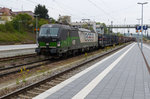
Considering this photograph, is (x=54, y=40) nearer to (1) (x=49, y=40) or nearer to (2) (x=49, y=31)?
(1) (x=49, y=40)

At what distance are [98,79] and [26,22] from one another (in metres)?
64.0

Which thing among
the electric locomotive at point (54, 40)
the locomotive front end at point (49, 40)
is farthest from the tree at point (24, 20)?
the locomotive front end at point (49, 40)

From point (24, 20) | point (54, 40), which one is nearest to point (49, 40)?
point (54, 40)

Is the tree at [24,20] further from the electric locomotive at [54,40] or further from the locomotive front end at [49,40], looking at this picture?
the locomotive front end at [49,40]

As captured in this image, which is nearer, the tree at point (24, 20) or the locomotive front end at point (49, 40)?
the locomotive front end at point (49, 40)

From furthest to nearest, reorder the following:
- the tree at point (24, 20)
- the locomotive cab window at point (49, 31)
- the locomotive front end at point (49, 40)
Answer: the tree at point (24, 20) < the locomotive cab window at point (49, 31) < the locomotive front end at point (49, 40)

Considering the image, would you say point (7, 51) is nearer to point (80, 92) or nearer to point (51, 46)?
point (51, 46)

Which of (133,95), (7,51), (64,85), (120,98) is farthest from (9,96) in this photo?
(7,51)

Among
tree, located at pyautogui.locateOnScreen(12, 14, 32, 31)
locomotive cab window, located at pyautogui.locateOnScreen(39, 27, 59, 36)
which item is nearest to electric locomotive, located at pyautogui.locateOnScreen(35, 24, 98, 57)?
locomotive cab window, located at pyautogui.locateOnScreen(39, 27, 59, 36)

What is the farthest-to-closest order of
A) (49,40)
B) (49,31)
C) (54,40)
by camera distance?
(49,31) → (49,40) → (54,40)

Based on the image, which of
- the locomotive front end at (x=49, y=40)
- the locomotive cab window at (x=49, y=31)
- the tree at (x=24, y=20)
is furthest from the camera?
the tree at (x=24, y=20)

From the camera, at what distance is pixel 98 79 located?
844cm

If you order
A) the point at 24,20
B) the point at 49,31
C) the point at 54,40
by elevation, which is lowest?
the point at 54,40

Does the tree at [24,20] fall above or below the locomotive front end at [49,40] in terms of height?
above
